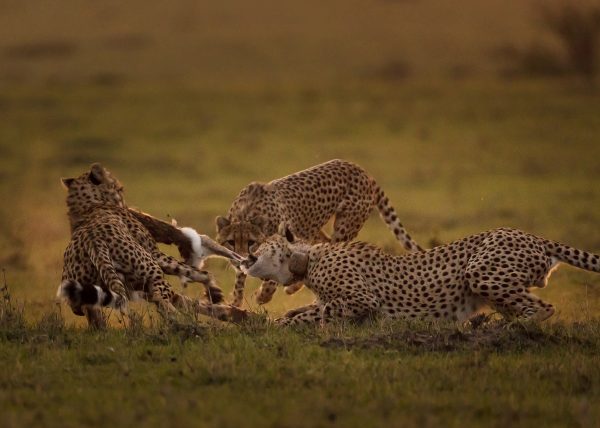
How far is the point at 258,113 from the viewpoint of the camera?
25.4 meters

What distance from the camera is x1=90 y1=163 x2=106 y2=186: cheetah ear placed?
7883 mm

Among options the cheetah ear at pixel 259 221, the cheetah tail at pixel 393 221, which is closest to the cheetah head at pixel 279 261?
→ the cheetah ear at pixel 259 221

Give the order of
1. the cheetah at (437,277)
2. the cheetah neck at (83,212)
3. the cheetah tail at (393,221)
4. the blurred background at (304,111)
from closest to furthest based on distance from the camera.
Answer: the cheetah at (437,277)
the cheetah neck at (83,212)
the cheetah tail at (393,221)
the blurred background at (304,111)

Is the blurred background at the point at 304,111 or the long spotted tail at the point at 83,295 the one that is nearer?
the long spotted tail at the point at 83,295

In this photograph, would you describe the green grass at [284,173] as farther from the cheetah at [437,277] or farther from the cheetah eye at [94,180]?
the cheetah eye at [94,180]

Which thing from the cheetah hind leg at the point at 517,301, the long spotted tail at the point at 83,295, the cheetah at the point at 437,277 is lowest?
the cheetah hind leg at the point at 517,301

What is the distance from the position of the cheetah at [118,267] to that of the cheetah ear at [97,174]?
238 millimetres

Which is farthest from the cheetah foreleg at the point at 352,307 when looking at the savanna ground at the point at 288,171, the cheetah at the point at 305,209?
the cheetah at the point at 305,209

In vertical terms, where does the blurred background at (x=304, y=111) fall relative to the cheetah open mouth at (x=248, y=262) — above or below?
above

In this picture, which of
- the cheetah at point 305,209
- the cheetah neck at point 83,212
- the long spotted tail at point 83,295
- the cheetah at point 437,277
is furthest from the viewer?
the cheetah at point 305,209

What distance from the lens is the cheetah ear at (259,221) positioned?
8.32m

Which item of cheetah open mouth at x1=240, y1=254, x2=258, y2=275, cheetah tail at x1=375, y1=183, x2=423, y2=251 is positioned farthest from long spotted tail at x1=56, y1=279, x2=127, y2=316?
cheetah tail at x1=375, y1=183, x2=423, y2=251

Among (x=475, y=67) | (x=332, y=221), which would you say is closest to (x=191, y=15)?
(x=475, y=67)

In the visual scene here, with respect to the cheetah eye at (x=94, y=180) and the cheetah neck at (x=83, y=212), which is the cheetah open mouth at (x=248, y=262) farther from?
the cheetah eye at (x=94, y=180)
